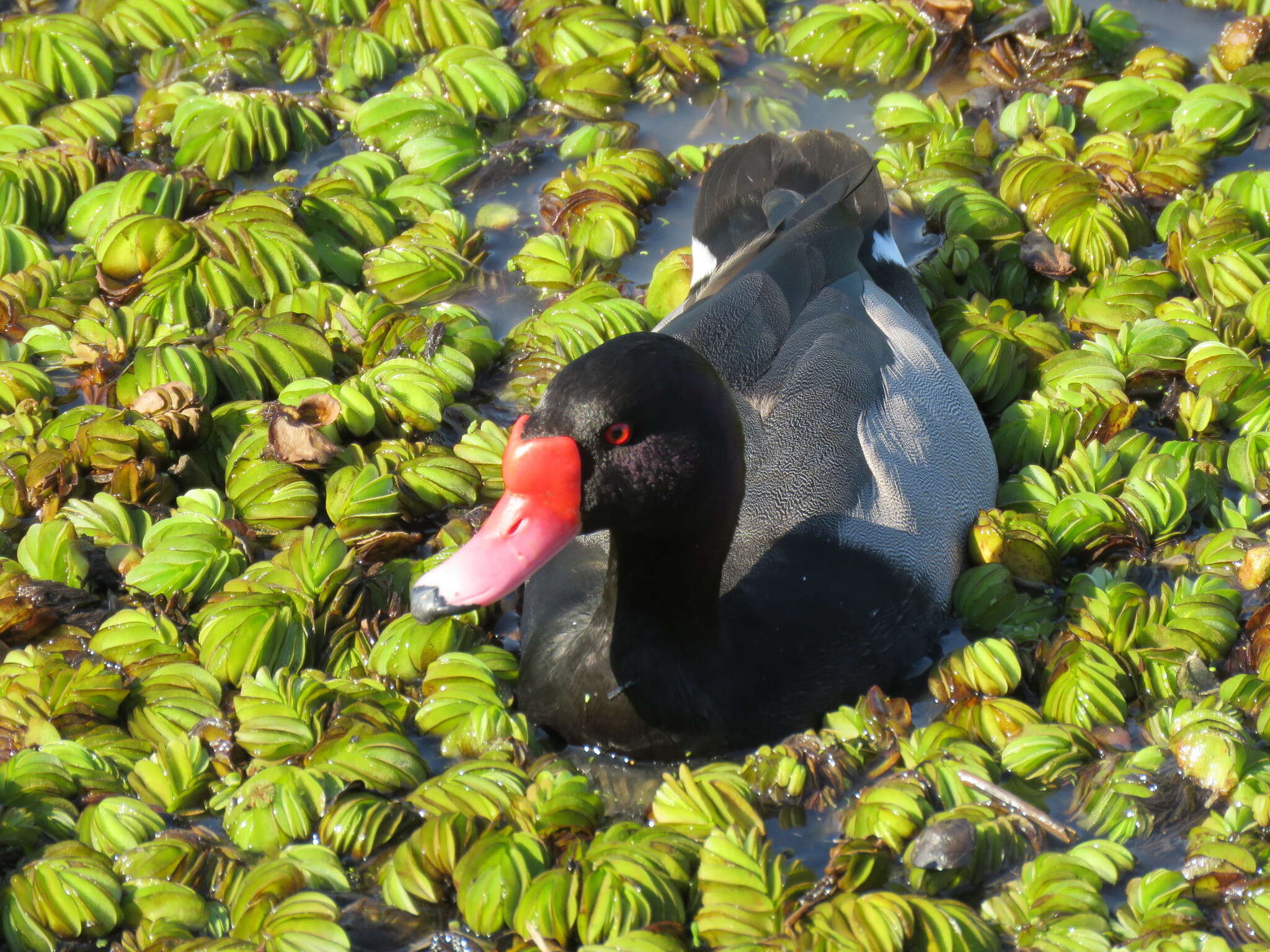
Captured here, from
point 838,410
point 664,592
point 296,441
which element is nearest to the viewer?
point 664,592

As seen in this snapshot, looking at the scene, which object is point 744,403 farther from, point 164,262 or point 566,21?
point 566,21

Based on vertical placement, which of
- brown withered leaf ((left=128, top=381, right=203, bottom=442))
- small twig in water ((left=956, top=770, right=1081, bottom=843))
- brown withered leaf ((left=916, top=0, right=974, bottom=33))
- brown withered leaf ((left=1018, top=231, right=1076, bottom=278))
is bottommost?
small twig in water ((left=956, top=770, right=1081, bottom=843))

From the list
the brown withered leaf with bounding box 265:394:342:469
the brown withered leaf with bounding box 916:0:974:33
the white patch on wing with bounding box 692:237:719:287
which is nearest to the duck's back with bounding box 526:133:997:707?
the white patch on wing with bounding box 692:237:719:287

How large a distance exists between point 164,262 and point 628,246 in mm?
1847

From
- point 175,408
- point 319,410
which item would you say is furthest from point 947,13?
point 175,408

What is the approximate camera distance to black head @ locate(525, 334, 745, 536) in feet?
11.9

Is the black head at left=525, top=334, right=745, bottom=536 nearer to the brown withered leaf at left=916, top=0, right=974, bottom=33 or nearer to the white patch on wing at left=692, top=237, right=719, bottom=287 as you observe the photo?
the white patch on wing at left=692, top=237, right=719, bottom=287

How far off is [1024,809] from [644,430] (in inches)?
54.3

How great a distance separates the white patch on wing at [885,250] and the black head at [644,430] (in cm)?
201

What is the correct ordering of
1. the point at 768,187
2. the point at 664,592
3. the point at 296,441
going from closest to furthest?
the point at 664,592, the point at 296,441, the point at 768,187

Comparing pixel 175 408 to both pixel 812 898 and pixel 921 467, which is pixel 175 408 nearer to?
pixel 921 467

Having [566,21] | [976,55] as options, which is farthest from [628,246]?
[976,55]

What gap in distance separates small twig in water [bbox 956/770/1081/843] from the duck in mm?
569

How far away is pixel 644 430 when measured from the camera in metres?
3.69
